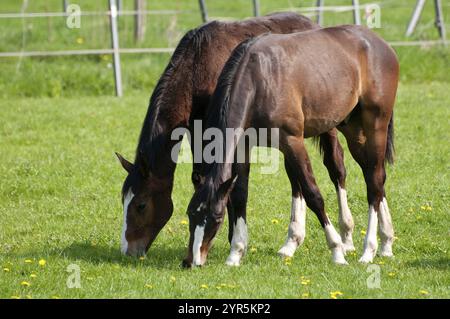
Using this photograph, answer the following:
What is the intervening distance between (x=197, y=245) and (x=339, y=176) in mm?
1942

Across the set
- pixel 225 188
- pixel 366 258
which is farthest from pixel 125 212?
pixel 366 258

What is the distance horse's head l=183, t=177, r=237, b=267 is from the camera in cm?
685

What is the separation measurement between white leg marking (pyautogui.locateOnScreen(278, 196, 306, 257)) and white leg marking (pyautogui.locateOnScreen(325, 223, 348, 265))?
476 mm


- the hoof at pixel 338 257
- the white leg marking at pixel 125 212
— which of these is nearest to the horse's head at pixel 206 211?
the white leg marking at pixel 125 212

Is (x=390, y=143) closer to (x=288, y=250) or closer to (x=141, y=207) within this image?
(x=288, y=250)

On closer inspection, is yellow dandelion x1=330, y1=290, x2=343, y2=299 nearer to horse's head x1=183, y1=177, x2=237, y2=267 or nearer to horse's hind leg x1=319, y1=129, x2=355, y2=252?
horse's head x1=183, y1=177, x2=237, y2=267

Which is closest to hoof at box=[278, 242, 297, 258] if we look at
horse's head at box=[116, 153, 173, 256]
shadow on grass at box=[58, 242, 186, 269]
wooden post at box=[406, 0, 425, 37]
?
shadow on grass at box=[58, 242, 186, 269]

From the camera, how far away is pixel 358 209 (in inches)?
365

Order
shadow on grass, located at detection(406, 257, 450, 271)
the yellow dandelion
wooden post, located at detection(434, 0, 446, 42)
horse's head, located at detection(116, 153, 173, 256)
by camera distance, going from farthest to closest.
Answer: wooden post, located at detection(434, 0, 446, 42) → horse's head, located at detection(116, 153, 173, 256) → shadow on grass, located at detection(406, 257, 450, 271) → the yellow dandelion

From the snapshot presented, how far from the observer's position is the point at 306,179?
715cm

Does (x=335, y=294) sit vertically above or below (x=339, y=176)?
below

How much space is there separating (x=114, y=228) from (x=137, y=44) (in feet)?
26.5

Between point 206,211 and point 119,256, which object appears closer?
point 206,211
